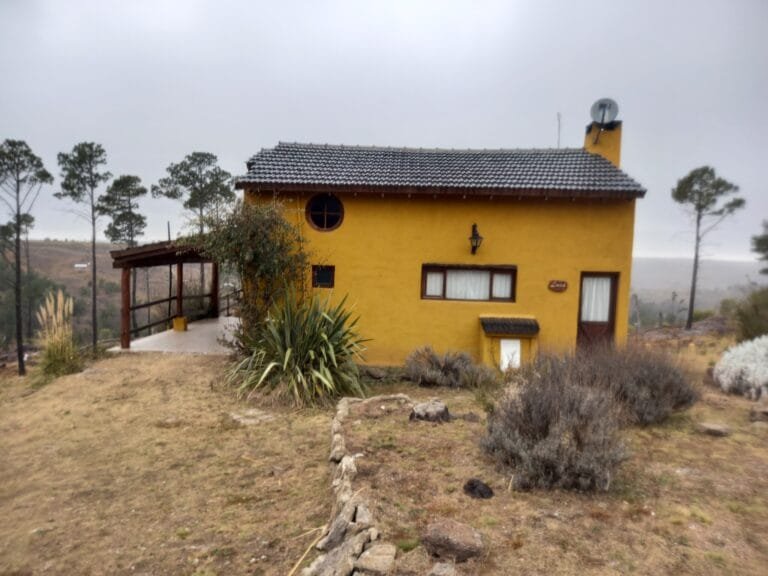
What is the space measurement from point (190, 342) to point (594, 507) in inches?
404

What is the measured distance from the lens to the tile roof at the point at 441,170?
30.6ft

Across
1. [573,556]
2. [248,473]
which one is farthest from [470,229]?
[573,556]

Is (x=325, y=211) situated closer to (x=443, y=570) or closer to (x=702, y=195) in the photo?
(x=443, y=570)

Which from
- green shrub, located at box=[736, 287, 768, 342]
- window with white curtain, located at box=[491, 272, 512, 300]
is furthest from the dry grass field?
green shrub, located at box=[736, 287, 768, 342]

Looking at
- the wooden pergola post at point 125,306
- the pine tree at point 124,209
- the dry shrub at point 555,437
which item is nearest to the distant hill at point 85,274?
the pine tree at point 124,209

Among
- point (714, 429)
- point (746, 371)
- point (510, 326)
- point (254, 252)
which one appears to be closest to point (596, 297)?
point (510, 326)

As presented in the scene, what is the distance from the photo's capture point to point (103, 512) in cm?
411

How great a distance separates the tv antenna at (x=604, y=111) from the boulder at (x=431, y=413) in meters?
8.64

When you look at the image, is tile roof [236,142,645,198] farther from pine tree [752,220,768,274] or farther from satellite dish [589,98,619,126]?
pine tree [752,220,768,274]

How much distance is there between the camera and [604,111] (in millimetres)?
10523

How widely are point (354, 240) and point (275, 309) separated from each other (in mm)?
→ 2509

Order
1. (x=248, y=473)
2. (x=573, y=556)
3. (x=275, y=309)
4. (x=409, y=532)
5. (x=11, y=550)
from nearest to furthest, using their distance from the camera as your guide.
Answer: (x=573, y=556) → (x=409, y=532) → (x=11, y=550) → (x=248, y=473) → (x=275, y=309)

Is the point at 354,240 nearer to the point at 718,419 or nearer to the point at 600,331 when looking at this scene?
the point at 600,331

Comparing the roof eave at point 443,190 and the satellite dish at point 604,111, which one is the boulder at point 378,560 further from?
the satellite dish at point 604,111
